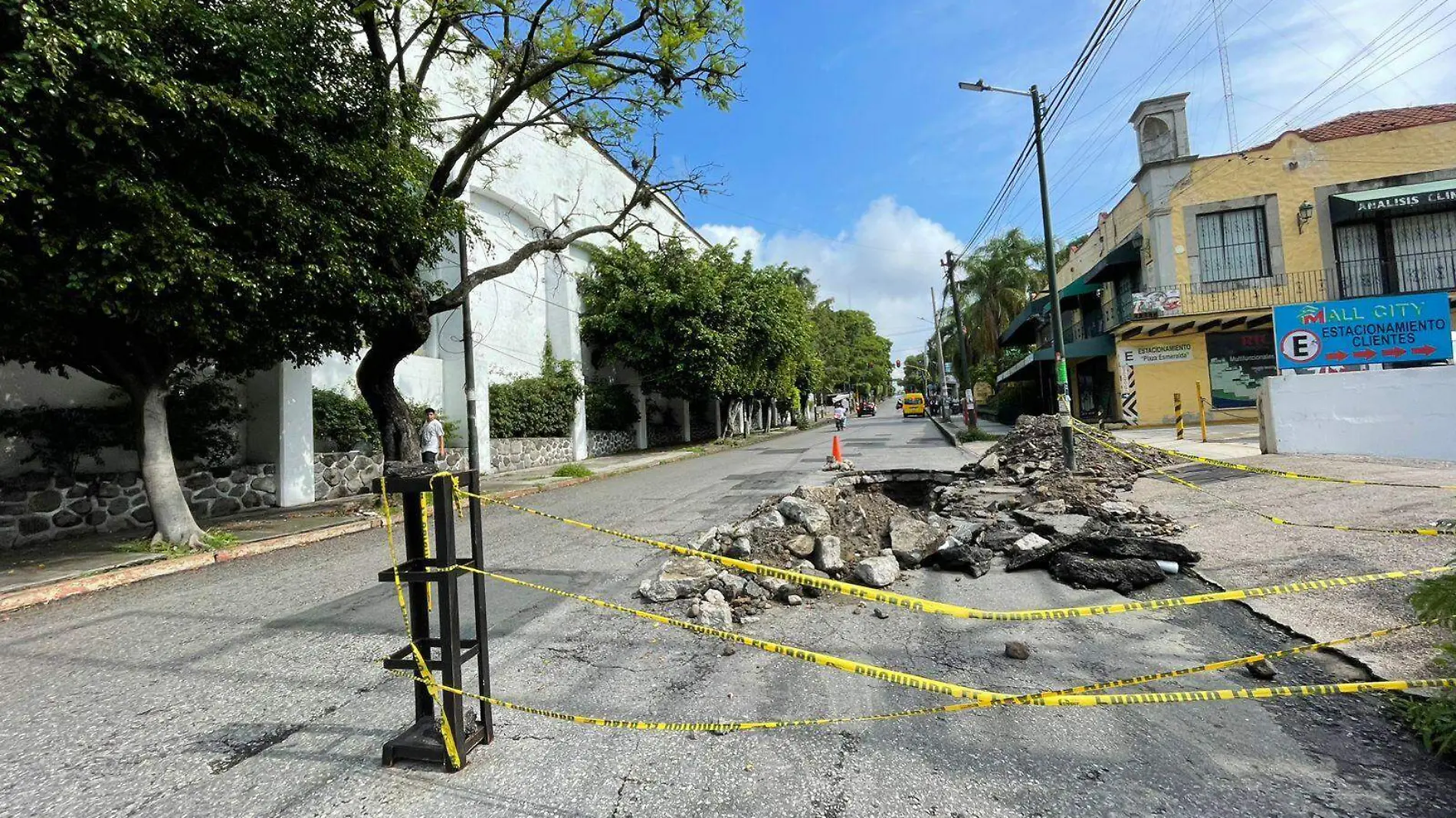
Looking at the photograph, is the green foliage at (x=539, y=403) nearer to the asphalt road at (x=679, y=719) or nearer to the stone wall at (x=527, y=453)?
the stone wall at (x=527, y=453)

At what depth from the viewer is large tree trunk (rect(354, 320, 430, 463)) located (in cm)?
1075

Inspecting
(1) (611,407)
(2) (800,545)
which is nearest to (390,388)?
(2) (800,545)

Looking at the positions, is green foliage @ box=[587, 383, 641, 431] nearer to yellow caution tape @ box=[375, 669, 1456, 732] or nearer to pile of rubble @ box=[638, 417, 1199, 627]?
pile of rubble @ box=[638, 417, 1199, 627]

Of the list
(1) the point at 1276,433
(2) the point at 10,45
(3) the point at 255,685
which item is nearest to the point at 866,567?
(3) the point at 255,685

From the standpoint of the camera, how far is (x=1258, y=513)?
23.3 feet

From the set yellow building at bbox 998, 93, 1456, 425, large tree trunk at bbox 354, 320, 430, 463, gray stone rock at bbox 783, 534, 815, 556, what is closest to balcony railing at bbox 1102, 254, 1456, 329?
yellow building at bbox 998, 93, 1456, 425

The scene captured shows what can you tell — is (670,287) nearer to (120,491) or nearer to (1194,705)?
(120,491)

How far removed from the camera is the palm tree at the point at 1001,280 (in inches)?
1513

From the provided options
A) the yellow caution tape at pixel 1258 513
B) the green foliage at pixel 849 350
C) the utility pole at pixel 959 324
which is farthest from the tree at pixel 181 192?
the green foliage at pixel 849 350

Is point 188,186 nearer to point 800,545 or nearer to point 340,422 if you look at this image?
point 800,545

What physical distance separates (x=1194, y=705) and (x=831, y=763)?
196 centimetres

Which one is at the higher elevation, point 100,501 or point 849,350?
point 849,350

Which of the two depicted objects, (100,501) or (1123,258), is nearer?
(100,501)

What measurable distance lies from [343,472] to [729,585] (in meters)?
12.0
